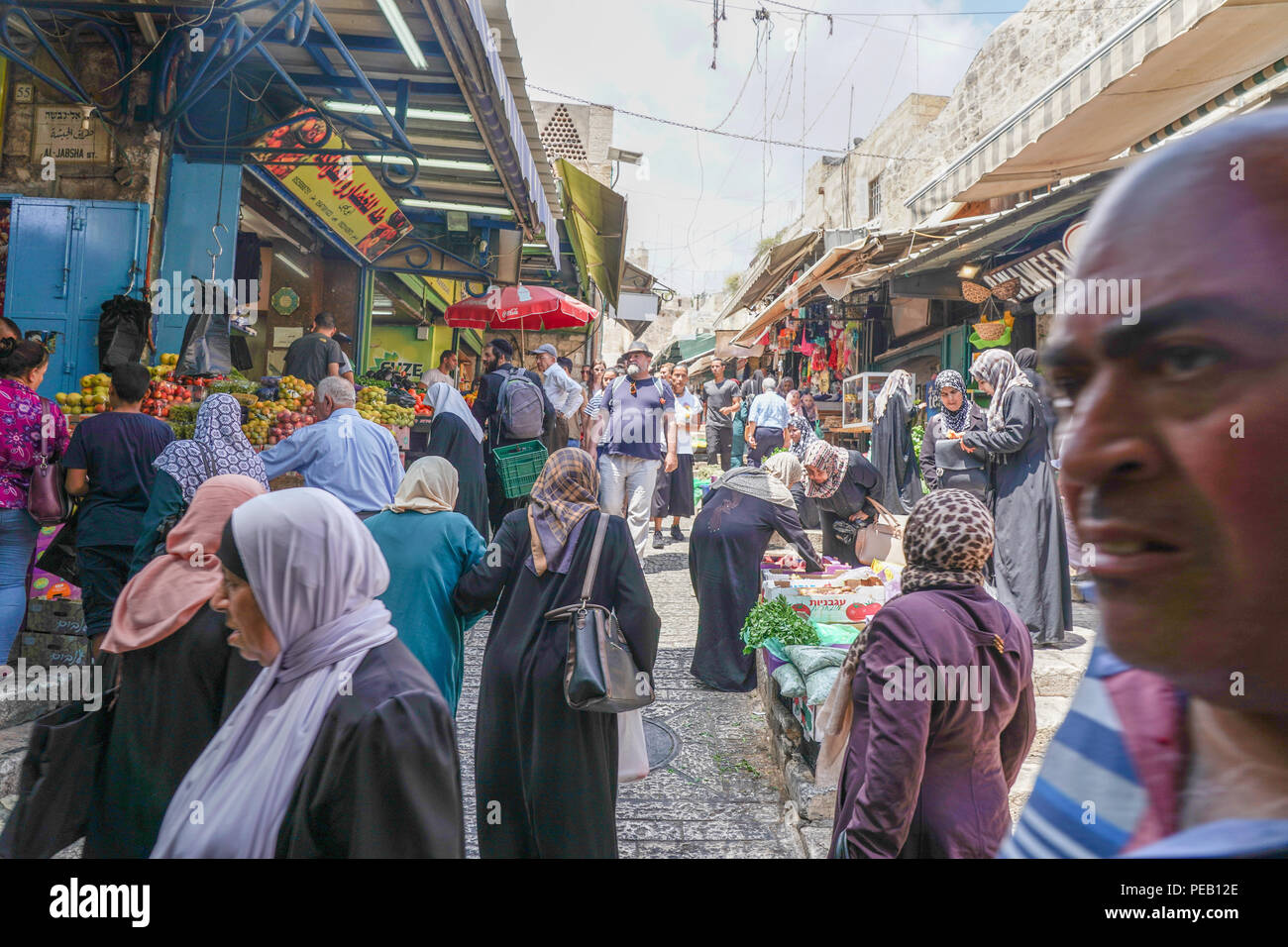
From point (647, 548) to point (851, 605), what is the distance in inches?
170

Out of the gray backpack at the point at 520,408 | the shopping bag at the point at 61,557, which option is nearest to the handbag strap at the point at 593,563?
the shopping bag at the point at 61,557

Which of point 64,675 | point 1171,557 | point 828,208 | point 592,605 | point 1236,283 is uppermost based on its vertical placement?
point 828,208

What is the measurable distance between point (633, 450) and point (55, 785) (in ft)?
18.9

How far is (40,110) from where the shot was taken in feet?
20.3

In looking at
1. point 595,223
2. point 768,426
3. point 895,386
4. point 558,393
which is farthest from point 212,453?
point 768,426

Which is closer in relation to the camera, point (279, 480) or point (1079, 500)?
point (1079, 500)

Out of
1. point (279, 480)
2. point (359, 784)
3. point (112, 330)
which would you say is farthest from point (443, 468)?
point (112, 330)

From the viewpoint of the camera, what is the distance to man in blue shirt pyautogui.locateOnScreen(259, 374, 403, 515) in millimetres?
4828

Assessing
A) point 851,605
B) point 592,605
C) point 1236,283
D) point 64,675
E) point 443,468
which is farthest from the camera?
point 851,605

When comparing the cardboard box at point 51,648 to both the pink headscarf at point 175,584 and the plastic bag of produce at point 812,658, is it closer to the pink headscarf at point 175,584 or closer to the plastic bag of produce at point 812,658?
the pink headscarf at point 175,584

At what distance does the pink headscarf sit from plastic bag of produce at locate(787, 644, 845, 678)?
8.88 ft

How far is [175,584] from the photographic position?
2.40m

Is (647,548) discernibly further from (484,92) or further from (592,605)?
(592,605)

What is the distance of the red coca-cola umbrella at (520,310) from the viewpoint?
1045 centimetres
